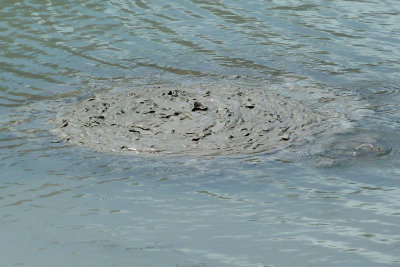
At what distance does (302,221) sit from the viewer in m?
5.03

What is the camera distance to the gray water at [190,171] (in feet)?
15.3

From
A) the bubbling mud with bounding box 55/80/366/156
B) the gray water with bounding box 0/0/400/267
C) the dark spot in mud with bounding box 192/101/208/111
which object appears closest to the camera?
the gray water with bounding box 0/0/400/267

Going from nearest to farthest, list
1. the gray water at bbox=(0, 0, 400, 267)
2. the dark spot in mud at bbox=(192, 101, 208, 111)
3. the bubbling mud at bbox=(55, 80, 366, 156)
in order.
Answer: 1. the gray water at bbox=(0, 0, 400, 267)
2. the bubbling mud at bbox=(55, 80, 366, 156)
3. the dark spot in mud at bbox=(192, 101, 208, 111)

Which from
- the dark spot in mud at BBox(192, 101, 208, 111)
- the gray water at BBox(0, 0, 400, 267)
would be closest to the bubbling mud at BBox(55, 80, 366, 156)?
the dark spot in mud at BBox(192, 101, 208, 111)

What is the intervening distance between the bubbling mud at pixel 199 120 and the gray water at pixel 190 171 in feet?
0.78

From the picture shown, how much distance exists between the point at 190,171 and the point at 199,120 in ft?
3.73

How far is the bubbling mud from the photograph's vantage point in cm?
646

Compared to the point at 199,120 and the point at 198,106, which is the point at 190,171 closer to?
the point at 199,120

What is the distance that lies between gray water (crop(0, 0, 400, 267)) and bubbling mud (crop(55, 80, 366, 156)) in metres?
0.24

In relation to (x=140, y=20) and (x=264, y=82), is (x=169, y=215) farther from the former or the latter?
(x=140, y=20)

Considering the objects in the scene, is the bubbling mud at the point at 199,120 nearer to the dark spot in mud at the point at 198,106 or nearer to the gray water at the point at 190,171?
the dark spot in mud at the point at 198,106

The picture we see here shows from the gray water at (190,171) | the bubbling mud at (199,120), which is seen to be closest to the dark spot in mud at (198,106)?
the bubbling mud at (199,120)

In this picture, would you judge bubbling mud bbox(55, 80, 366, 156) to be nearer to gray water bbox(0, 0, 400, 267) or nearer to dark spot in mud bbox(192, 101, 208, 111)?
dark spot in mud bbox(192, 101, 208, 111)

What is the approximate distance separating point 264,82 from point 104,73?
1.81 metres
